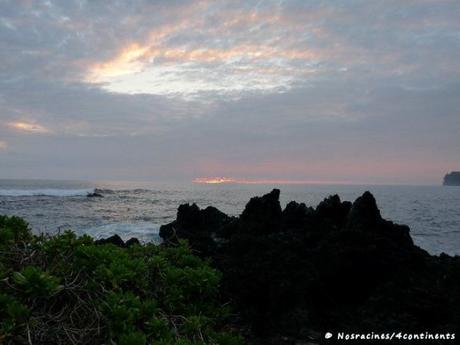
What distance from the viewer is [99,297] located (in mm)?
4723

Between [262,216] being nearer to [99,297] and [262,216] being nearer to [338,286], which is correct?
[338,286]

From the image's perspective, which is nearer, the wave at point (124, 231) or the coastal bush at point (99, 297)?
the coastal bush at point (99, 297)

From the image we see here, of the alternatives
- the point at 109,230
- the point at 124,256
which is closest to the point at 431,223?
the point at 109,230

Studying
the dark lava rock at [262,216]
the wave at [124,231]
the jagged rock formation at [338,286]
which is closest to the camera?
the jagged rock formation at [338,286]

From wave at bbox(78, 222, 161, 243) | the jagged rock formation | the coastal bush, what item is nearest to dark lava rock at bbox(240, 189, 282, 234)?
the jagged rock formation

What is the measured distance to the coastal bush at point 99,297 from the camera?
13.6 feet

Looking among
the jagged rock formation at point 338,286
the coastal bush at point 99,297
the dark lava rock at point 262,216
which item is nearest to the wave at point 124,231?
the dark lava rock at point 262,216

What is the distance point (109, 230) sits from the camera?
2800 centimetres

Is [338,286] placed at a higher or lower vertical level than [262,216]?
lower

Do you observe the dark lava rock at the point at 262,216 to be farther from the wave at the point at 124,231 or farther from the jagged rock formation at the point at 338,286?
the wave at the point at 124,231

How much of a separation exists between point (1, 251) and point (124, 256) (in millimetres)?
1467

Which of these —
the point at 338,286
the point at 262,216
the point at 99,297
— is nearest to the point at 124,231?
the point at 262,216

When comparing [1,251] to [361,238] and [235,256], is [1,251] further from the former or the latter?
[361,238]

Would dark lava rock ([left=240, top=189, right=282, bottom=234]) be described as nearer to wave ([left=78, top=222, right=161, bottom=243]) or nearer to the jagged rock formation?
the jagged rock formation
